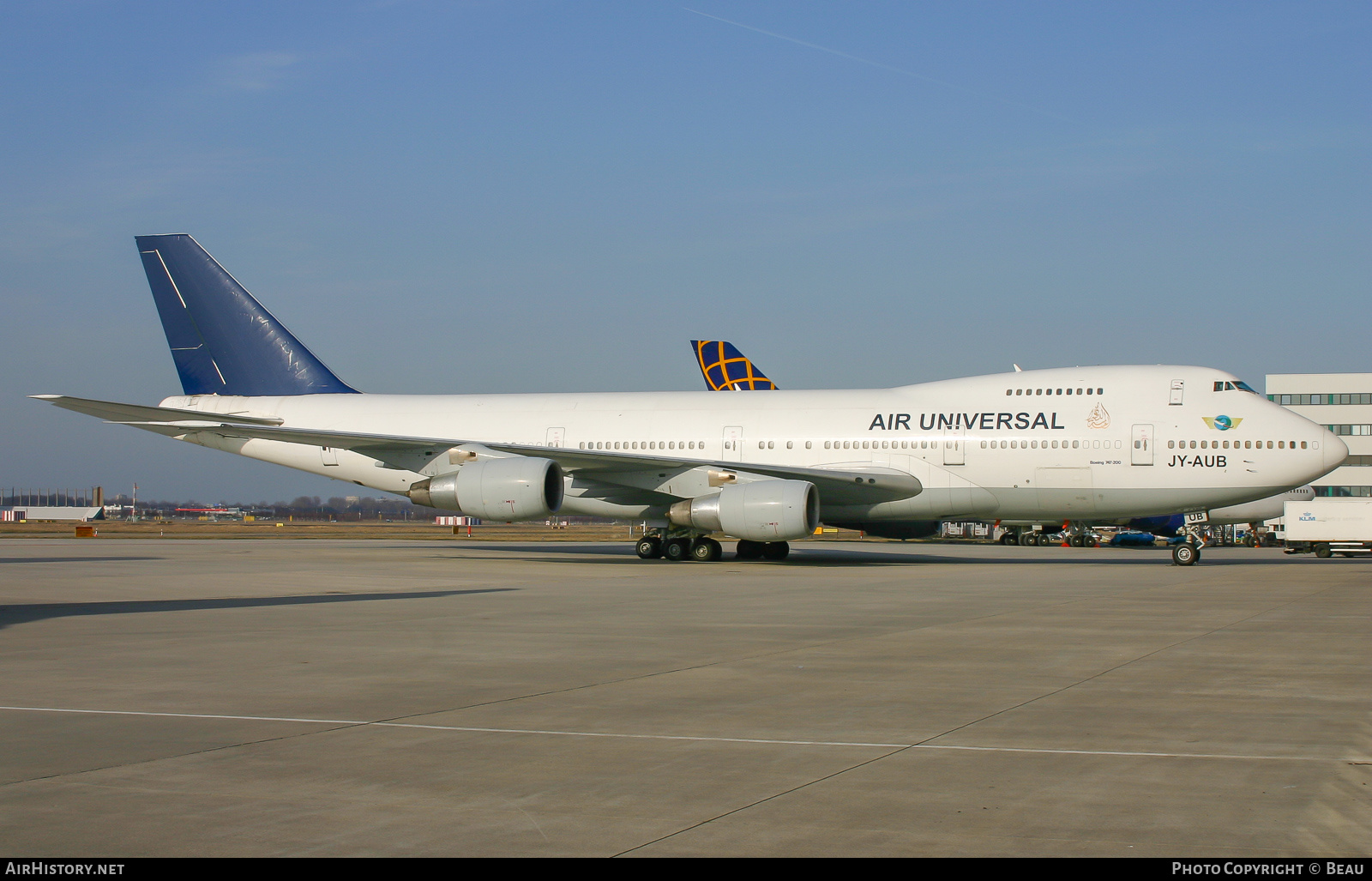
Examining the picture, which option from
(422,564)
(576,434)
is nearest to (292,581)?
(422,564)

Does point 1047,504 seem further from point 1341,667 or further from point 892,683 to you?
point 892,683

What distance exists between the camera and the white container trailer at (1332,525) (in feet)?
127

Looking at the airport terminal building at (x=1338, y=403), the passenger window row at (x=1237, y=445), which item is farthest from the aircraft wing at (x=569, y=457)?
the airport terminal building at (x=1338, y=403)

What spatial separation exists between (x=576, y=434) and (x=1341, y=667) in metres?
21.0

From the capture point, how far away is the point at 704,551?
88.3 feet

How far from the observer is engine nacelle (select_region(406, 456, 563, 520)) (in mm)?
24250

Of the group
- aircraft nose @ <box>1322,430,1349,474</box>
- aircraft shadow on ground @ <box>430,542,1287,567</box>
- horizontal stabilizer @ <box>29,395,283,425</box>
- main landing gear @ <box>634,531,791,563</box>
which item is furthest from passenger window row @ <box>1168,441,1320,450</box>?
horizontal stabilizer @ <box>29,395,283,425</box>

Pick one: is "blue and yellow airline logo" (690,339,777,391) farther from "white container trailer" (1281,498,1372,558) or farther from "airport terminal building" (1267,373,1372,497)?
"airport terminal building" (1267,373,1372,497)

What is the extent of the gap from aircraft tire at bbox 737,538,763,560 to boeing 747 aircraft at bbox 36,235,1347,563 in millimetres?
67

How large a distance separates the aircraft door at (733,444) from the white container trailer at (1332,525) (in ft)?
79.1

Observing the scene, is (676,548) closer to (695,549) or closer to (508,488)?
(695,549)

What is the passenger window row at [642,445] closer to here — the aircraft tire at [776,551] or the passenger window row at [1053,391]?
the aircraft tire at [776,551]

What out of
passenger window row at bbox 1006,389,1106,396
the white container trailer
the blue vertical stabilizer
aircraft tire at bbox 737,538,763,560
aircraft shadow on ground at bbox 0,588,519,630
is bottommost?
aircraft shadow on ground at bbox 0,588,519,630

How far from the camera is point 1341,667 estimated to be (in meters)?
9.10
